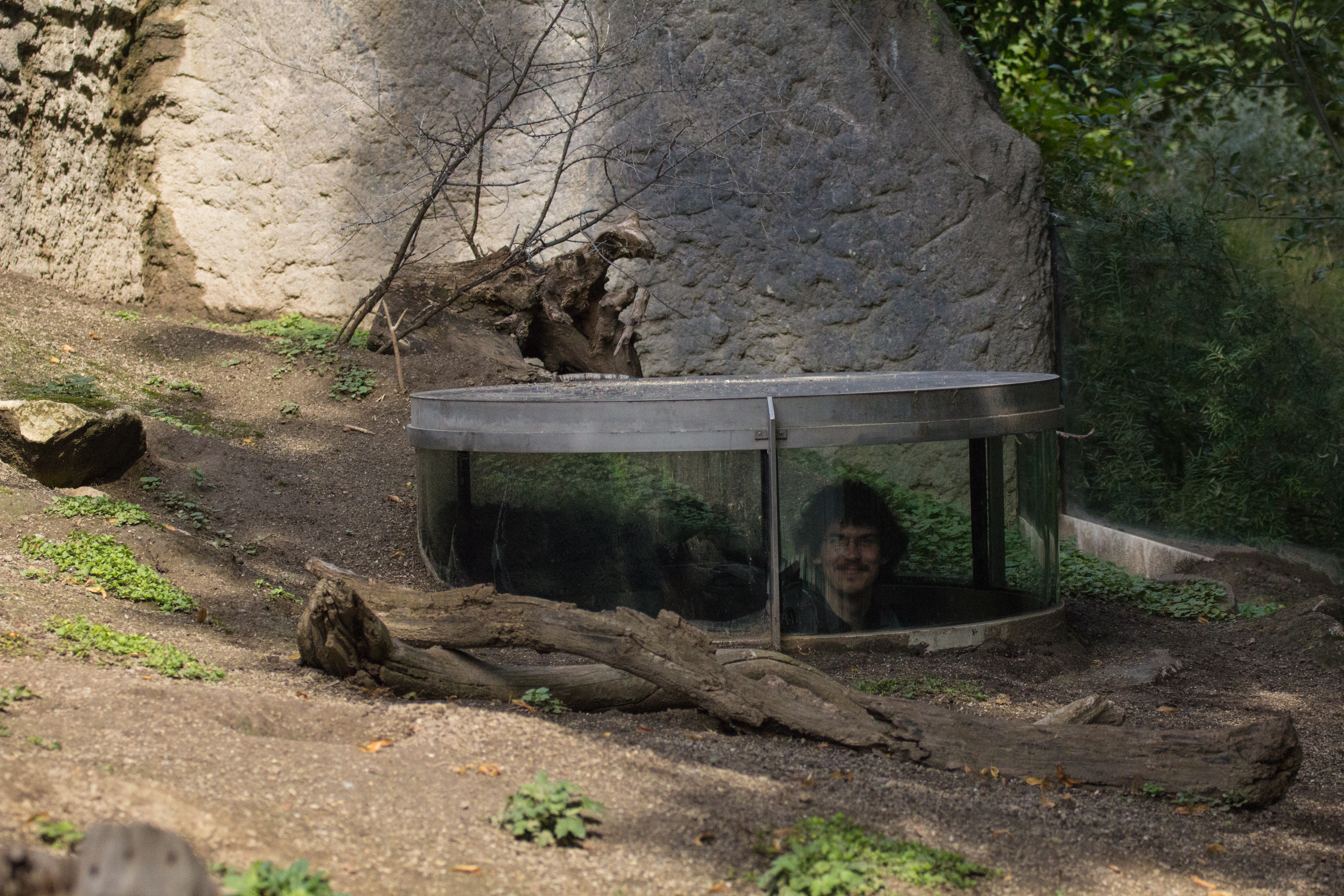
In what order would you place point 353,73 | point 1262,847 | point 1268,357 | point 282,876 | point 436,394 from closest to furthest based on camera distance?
point 282,876, point 1262,847, point 436,394, point 1268,357, point 353,73

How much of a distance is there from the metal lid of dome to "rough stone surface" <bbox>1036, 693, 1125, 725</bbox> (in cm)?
139

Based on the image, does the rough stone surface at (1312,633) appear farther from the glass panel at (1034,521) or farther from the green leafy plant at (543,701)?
the green leafy plant at (543,701)

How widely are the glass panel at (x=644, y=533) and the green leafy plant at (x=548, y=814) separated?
203cm

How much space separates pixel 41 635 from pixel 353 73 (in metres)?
6.68

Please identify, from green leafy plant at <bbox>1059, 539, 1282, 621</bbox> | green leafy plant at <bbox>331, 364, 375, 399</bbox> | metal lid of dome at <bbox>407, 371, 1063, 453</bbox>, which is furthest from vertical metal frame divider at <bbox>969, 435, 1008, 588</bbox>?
green leafy plant at <bbox>331, 364, 375, 399</bbox>

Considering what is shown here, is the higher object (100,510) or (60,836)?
(100,510)

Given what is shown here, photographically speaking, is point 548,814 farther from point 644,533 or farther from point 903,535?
point 903,535

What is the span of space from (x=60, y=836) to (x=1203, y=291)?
7294mm

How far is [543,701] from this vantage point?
346 cm

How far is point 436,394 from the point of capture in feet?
17.4

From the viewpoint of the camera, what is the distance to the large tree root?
325 cm

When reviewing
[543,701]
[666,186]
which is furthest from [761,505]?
[666,186]

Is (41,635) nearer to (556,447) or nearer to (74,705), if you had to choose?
(74,705)

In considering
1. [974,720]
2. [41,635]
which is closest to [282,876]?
[41,635]
